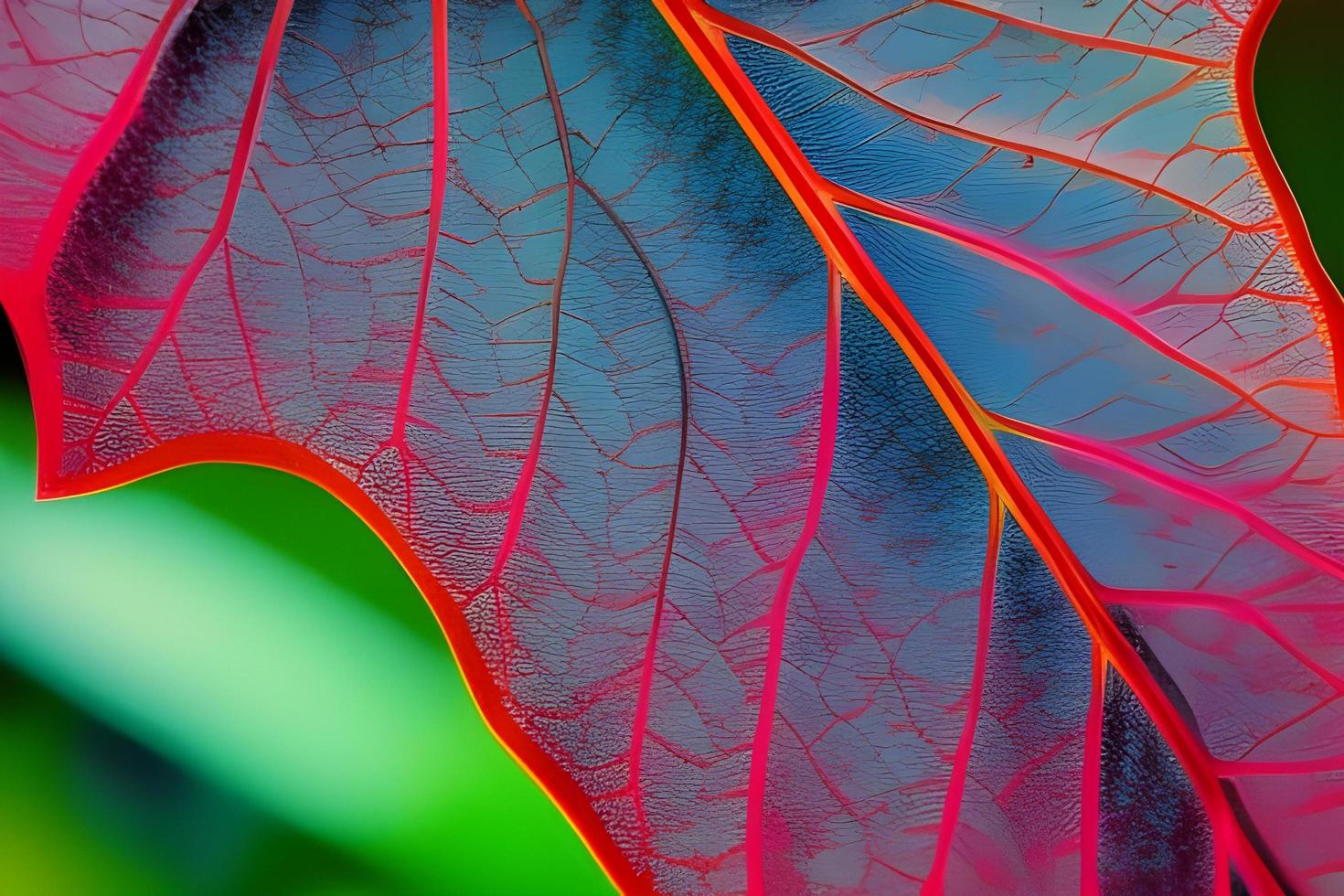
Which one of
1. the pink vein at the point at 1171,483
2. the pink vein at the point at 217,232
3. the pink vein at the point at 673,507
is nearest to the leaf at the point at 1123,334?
the pink vein at the point at 1171,483

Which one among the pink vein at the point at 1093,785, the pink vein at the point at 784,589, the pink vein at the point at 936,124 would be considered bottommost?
the pink vein at the point at 1093,785

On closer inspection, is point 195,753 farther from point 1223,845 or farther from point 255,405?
point 1223,845

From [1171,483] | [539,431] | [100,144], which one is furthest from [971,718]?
[100,144]

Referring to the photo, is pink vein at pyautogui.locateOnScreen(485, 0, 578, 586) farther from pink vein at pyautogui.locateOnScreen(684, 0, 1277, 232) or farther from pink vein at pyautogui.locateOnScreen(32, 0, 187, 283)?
pink vein at pyautogui.locateOnScreen(32, 0, 187, 283)

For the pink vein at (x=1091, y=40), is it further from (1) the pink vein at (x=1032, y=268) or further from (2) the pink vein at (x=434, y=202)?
(2) the pink vein at (x=434, y=202)

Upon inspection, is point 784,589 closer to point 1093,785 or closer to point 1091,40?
point 1093,785

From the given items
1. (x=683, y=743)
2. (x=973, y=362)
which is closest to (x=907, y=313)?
(x=973, y=362)

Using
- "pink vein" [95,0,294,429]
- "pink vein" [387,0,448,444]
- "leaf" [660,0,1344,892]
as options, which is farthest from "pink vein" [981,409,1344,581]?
"pink vein" [95,0,294,429]
